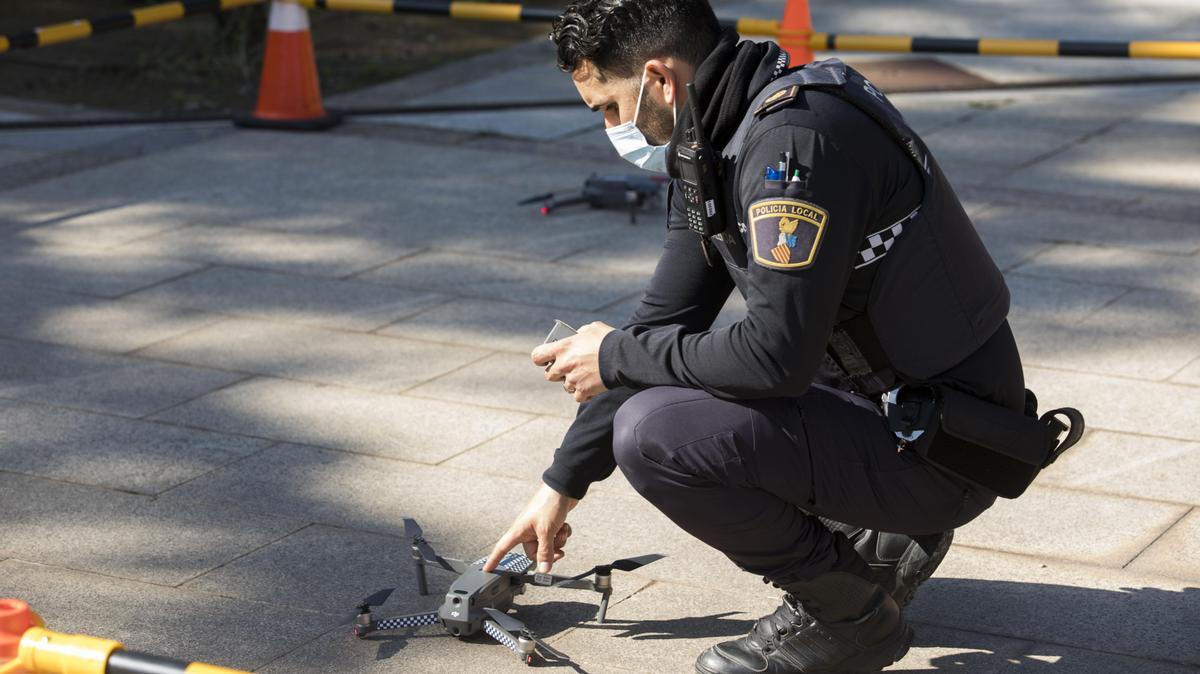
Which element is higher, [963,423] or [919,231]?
[919,231]

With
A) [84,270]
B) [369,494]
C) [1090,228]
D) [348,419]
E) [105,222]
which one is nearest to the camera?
[369,494]

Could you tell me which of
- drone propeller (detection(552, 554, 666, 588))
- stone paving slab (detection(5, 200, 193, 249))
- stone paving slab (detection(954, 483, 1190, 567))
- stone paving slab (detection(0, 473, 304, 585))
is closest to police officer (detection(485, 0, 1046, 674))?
drone propeller (detection(552, 554, 666, 588))

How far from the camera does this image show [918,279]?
2.80 metres

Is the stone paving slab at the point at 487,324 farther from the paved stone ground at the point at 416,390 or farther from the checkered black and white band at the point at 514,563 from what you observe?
the checkered black and white band at the point at 514,563

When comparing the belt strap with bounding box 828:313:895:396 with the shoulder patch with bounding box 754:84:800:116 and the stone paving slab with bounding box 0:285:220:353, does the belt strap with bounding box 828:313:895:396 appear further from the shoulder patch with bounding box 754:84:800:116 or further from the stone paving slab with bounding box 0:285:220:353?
the stone paving slab with bounding box 0:285:220:353

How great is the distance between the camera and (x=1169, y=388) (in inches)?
183

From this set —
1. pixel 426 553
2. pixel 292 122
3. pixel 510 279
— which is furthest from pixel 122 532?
pixel 292 122

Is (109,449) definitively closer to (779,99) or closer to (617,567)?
(617,567)

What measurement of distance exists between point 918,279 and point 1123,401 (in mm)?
1996

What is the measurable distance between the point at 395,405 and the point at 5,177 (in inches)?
142

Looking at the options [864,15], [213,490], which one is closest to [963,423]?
[213,490]

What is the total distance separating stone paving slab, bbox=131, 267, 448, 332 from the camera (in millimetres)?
5441

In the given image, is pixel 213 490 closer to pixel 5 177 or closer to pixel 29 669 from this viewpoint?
pixel 29 669

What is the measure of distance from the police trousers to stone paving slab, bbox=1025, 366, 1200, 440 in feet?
5.17
